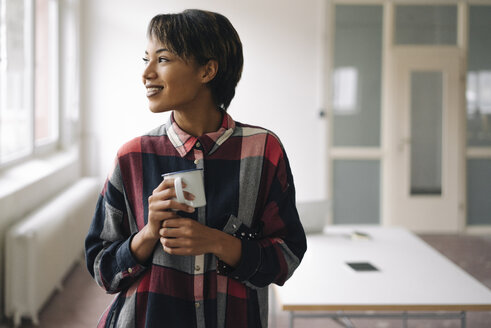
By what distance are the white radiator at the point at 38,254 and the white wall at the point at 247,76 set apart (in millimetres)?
1943

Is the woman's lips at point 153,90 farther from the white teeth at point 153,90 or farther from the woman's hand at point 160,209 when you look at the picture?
the woman's hand at point 160,209

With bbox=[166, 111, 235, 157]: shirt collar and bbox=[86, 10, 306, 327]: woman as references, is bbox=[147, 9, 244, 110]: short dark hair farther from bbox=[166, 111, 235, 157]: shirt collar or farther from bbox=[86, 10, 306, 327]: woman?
bbox=[166, 111, 235, 157]: shirt collar

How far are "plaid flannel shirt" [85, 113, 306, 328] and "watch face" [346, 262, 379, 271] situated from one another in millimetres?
1391

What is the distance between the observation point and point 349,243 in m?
2.82

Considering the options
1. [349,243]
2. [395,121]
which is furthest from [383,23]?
[349,243]

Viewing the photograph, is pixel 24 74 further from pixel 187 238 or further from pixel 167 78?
pixel 187 238

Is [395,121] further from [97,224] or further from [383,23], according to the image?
[97,224]

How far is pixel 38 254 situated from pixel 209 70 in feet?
8.70

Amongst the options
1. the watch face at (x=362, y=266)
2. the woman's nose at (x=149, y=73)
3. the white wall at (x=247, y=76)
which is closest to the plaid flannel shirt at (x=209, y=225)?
the woman's nose at (x=149, y=73)

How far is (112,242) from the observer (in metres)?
1.01

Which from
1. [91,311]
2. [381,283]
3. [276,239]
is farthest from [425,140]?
[276,239]

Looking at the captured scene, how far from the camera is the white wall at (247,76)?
6.12m

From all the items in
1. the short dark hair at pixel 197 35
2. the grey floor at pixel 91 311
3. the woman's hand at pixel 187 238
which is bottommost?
the grey floor at pixel 91 311

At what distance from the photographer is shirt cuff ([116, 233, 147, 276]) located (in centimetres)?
95
